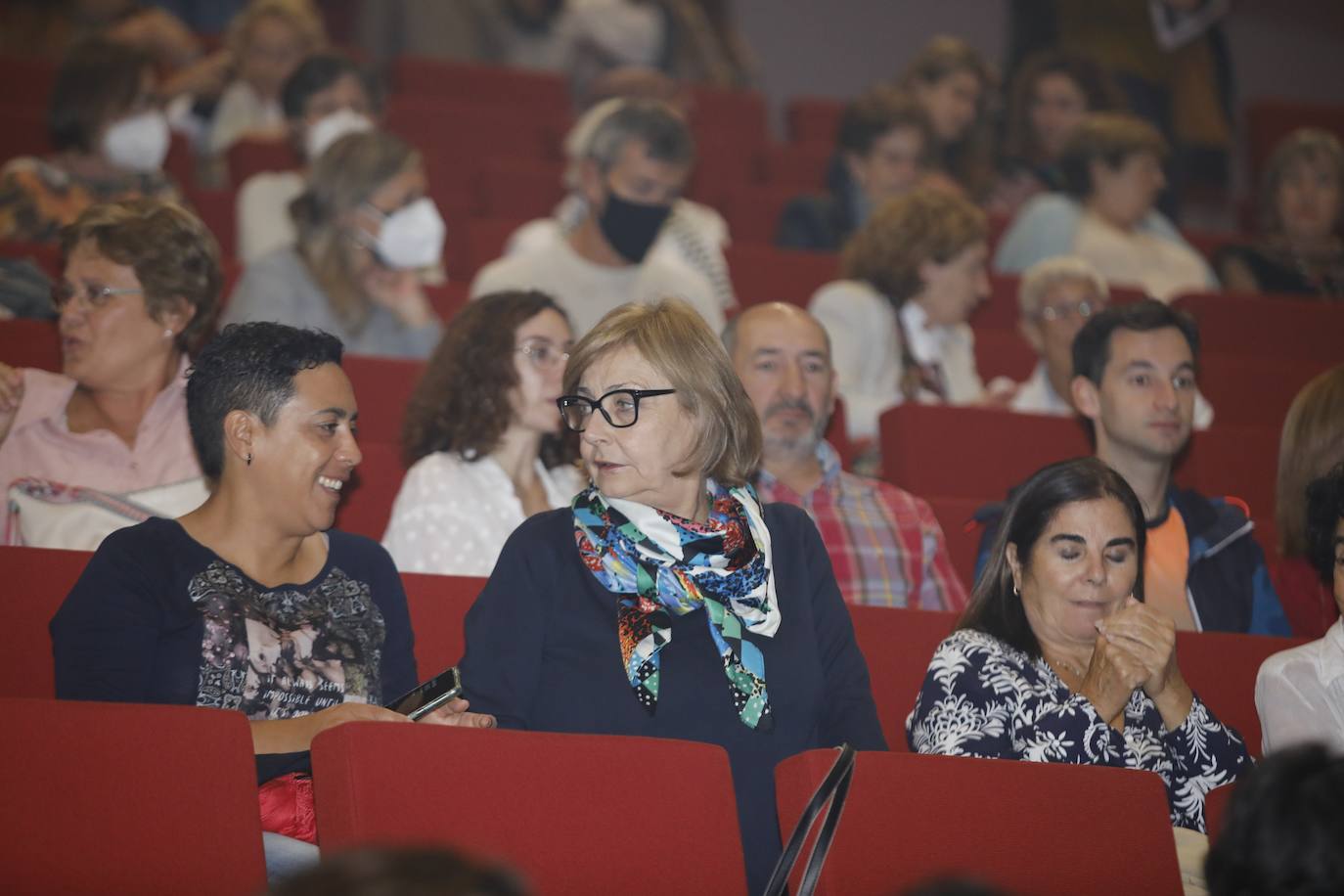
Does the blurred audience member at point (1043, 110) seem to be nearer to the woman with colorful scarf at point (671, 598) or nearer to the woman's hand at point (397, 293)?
the woman's hand at point (397, 293)

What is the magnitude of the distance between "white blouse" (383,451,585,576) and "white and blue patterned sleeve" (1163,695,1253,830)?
1127 mm

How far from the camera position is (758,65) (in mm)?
7711

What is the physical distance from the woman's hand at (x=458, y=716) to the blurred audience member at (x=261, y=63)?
3715 millimetres

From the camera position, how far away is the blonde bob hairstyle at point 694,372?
2301 mm

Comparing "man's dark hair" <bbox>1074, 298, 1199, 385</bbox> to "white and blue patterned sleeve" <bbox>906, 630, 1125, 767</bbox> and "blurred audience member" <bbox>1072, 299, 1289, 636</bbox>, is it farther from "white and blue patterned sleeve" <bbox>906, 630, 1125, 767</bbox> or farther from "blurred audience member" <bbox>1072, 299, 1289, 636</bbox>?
"white and blue patterned sleeve" <bbox>906, 630, 1125, 767</bbox>

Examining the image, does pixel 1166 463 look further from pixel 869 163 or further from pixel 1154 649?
pixel 869 163

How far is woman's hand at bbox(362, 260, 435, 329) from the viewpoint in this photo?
393cm

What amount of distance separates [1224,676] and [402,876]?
2.00 meters

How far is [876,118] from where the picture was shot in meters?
5.08

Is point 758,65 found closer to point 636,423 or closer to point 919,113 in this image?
point 919,113

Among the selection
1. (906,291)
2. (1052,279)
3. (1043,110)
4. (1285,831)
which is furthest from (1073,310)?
(1285,831)

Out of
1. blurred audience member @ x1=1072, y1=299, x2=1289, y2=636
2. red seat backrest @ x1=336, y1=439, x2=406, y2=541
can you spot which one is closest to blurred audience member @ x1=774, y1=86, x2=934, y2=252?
blurred audience member @ x1=1072, y1=299, x2=1289, y2=636

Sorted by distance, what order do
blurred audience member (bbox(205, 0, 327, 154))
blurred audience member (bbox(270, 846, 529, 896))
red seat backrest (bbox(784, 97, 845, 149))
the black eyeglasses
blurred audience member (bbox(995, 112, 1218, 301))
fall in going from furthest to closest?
red seat backrest (bbox(784, 97, 845, 149)), blurred audience member (bbox(205, 0, 327, 154)), blurred audience member (bbox(995, 112, 1218, 301)), the black eyeglasses, blurred audience member (bbox(270, 846, 529, 896))

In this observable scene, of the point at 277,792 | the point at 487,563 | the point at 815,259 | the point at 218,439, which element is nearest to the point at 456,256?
the point at 815,259
